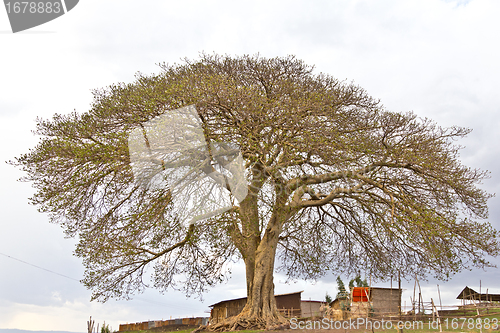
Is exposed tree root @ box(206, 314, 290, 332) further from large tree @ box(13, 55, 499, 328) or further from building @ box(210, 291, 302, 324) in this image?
building @ box(210, 291, 302, 324)

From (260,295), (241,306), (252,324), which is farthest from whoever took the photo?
(241,306)

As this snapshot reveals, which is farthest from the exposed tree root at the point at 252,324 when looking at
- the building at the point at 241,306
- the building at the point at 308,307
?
the building at the point at 308,307

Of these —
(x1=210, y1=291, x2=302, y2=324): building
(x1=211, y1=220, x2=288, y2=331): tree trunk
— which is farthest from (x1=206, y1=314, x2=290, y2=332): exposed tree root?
(x1=210, y1=291, x2=302, y2=324): building

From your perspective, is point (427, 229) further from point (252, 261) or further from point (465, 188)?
point (252, 261)

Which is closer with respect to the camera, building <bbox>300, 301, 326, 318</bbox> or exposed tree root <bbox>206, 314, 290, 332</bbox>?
exposed tree root <bbox>206, 314, 290, 332</bbox>

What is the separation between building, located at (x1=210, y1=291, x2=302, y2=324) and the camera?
997 inches

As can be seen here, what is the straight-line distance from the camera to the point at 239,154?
15.2 metres

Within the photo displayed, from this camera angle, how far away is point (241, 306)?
2525 centimetres

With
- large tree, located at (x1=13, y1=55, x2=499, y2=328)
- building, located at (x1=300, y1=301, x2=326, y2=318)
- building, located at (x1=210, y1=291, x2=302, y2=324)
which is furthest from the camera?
building, located at (x1=300, y1=301, x2=326, y2=318)

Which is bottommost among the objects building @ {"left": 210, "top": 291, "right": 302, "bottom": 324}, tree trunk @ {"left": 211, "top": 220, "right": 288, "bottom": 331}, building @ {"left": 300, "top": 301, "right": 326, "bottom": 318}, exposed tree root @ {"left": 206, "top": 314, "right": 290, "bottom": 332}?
building @ {"left": 300, "top": 301, "right": 326, "bottom": 318}

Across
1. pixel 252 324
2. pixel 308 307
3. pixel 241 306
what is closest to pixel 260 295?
pixel 252 324

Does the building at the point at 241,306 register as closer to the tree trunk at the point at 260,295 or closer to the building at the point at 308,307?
the building at the point at 308,307

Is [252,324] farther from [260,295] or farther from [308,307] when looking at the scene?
[308,307]

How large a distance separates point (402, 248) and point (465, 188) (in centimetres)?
369
